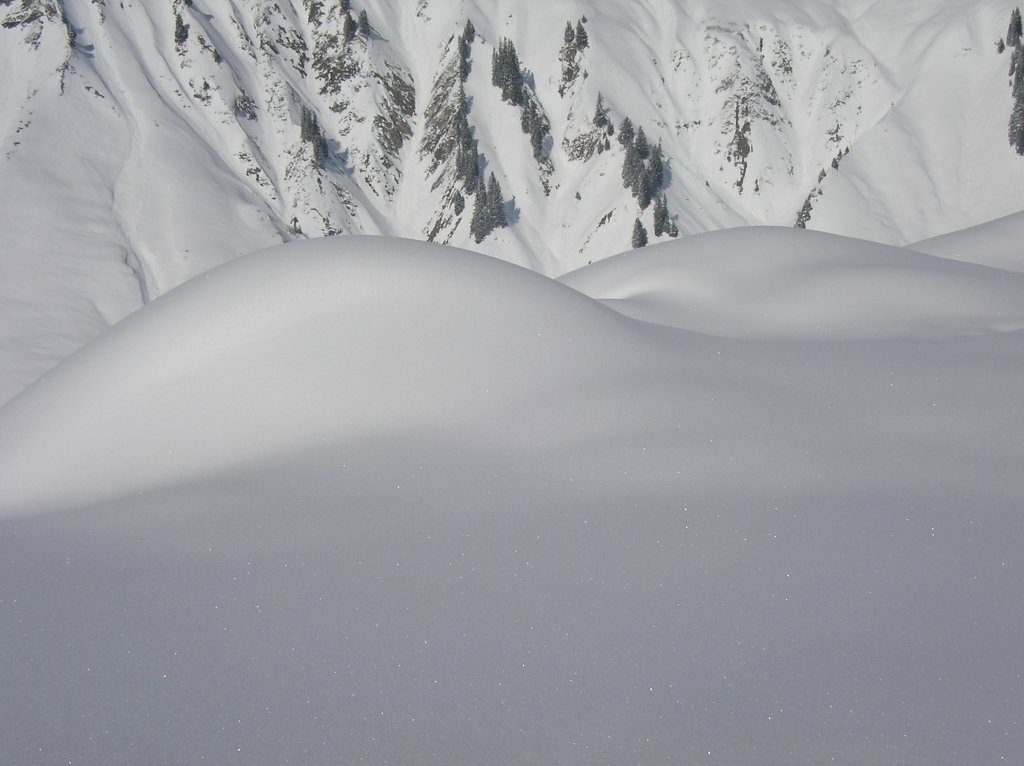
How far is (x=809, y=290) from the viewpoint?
9.16 meters

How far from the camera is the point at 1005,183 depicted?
50.4 metres

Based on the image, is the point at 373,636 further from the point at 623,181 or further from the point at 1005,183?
the point at 1005,183

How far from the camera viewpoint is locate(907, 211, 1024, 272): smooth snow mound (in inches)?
465

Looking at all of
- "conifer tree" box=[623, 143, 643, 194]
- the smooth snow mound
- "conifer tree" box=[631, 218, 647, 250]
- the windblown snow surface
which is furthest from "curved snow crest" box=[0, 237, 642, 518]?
"conifer tree" box=[623, 143, 643, 194]

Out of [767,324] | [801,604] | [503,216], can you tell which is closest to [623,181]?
[503,216]

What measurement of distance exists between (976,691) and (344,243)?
6535mm

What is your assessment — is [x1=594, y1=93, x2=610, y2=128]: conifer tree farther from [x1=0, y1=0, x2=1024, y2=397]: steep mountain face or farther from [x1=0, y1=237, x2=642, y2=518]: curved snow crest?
[x1=0, y1=237, x2=642, y2=518]: curved snow crest

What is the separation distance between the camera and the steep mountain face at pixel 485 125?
152 ft

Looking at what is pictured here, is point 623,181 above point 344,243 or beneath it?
above

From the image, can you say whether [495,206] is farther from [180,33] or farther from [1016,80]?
[1016,80]

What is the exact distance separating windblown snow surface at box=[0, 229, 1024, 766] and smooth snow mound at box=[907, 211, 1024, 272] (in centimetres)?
492

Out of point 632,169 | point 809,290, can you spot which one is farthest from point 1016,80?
point 809,290

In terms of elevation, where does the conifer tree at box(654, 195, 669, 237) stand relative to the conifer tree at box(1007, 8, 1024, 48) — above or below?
below

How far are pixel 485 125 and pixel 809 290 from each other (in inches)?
2263
